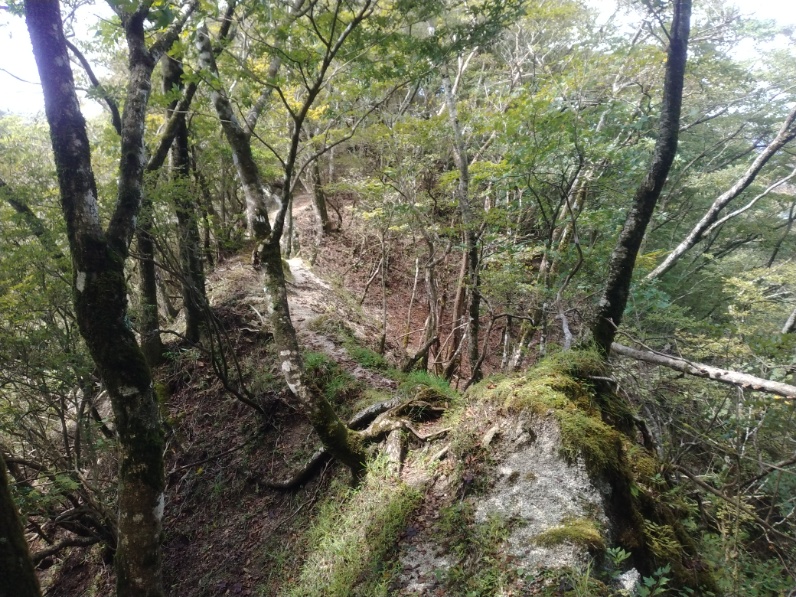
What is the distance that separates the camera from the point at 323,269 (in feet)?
47.4

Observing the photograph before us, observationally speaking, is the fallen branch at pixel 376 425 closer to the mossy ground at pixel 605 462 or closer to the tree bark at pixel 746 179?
the mossy ground at pixel 605 462

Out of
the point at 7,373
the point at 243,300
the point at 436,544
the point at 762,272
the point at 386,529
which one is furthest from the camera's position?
the point at 762,272

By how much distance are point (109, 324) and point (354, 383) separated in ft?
11.8

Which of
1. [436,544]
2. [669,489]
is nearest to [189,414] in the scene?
[436,544]

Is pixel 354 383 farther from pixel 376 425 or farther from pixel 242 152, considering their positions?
pixel 242 152

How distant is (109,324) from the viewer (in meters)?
3.66

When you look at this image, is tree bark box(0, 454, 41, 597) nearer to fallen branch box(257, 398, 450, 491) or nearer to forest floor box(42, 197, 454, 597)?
forest floor box(42, 197, 454, 597)

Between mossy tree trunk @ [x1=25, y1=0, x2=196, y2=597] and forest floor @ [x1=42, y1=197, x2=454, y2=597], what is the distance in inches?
54.9

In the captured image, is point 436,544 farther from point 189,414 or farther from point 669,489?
point 189,414

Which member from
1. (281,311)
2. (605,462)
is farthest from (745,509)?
(281,311)

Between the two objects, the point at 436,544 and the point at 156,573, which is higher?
the point at 436,544

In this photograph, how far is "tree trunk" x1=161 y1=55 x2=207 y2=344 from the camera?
6.53 metres

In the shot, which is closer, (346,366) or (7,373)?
(7,373)

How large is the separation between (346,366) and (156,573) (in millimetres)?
3768
